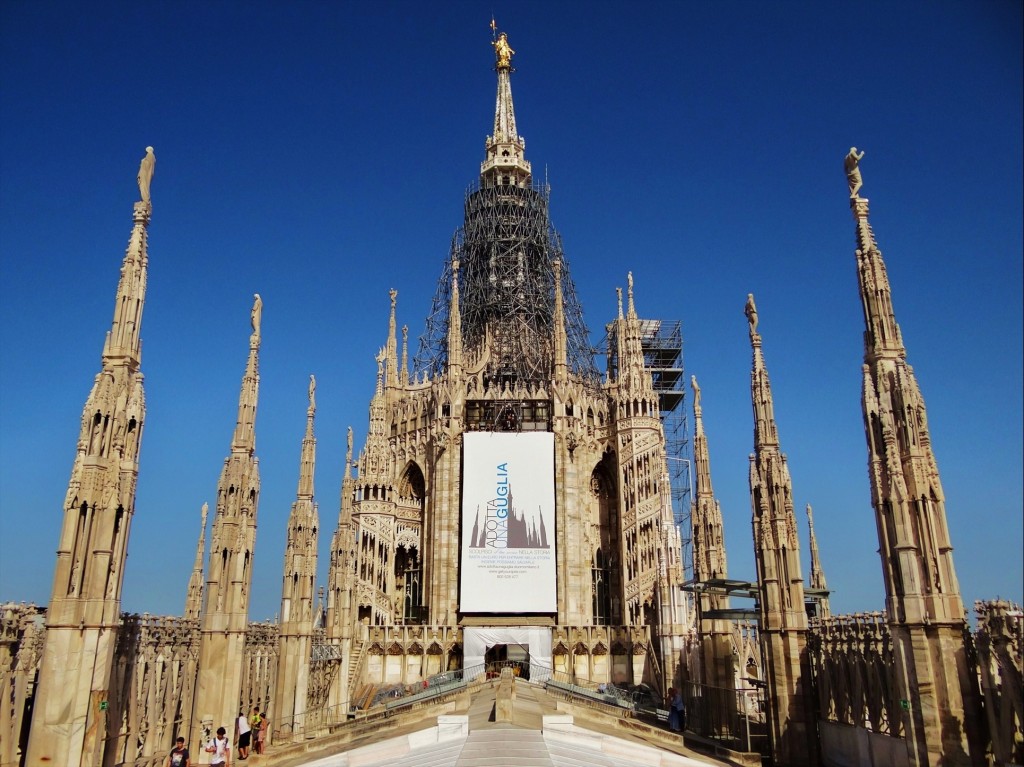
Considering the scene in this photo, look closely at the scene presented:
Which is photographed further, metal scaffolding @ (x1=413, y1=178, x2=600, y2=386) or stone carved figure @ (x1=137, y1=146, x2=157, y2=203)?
metal scaffolding @ (x1=413, y1=178, x2=600, y2=386)

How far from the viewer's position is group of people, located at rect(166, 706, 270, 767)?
20.0 metres

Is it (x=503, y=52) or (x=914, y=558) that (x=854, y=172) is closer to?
(x=914, y=558)

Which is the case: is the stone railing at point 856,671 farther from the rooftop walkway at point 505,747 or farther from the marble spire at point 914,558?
the rooftop walkway at point 505,747

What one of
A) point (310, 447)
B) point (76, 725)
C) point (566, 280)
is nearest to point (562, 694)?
point (310, 447)

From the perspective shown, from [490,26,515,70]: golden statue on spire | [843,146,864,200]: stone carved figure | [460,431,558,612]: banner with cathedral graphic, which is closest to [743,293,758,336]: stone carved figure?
[843,146,864,200]: stone carved figure

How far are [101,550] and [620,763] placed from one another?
35.1ft

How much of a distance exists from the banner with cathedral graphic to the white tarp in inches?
47.3

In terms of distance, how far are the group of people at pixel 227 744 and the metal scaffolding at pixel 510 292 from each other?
34459 mm

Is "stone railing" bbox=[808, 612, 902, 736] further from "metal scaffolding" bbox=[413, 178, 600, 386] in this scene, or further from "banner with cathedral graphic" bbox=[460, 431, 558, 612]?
"metal scaffolding" bbox=[413, 178, 600, 386]

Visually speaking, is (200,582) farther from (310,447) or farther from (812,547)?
(812,547)

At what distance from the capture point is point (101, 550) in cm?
1541

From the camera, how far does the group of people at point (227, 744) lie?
65.5 ft

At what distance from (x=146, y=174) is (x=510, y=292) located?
4288 cm

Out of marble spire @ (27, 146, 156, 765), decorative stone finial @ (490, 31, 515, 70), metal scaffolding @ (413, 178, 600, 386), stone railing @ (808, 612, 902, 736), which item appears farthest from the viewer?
decorative stone finial @ (490, 31, 515, 70)
